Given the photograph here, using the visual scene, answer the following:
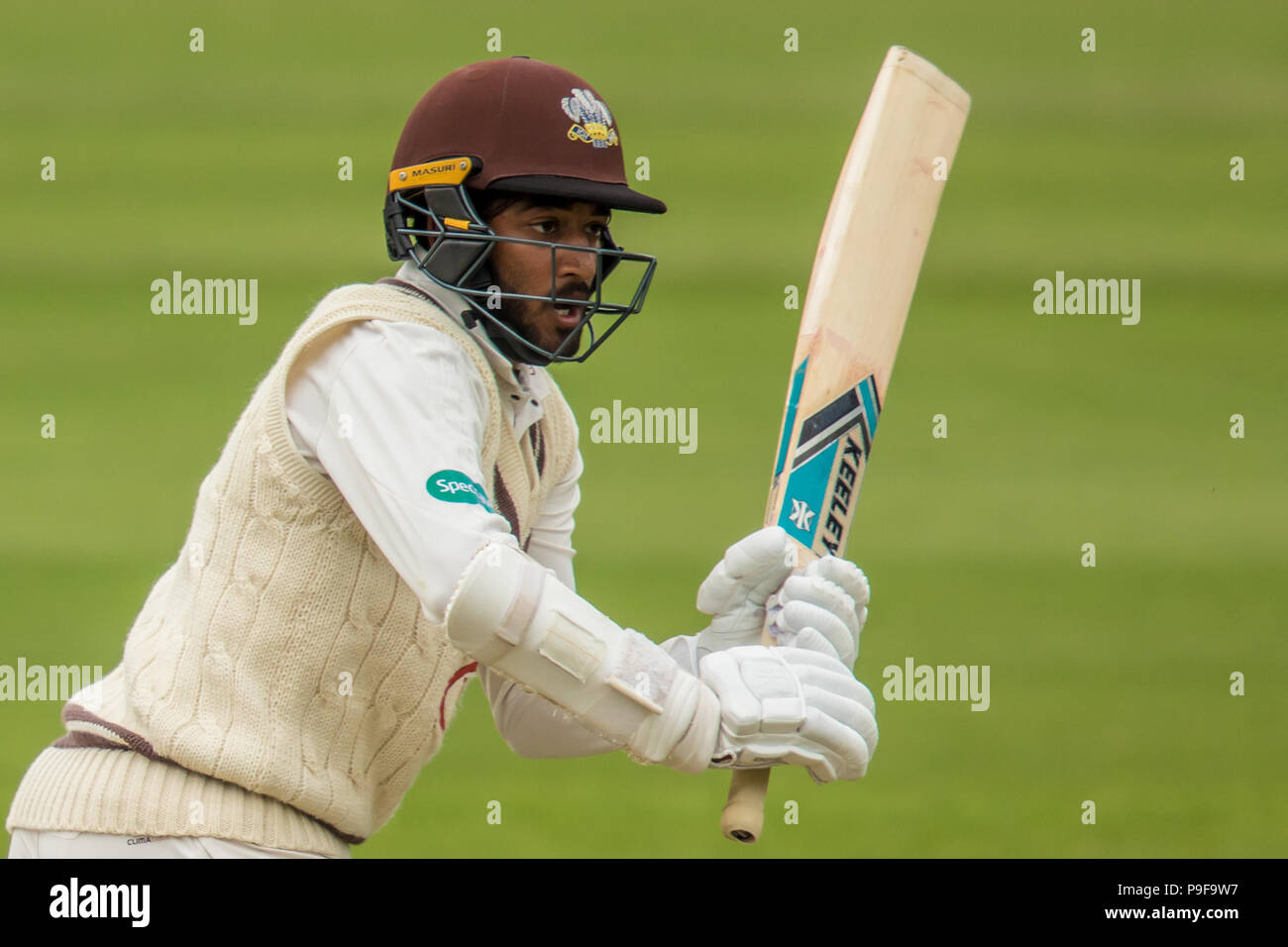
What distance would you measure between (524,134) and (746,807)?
797 mm

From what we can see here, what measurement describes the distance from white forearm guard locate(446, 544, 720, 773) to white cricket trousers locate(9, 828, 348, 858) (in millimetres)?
371

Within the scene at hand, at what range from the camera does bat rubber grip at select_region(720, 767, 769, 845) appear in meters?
1.80

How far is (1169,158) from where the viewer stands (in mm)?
5250

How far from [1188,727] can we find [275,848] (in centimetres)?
280

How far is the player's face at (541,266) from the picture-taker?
6.16 feet

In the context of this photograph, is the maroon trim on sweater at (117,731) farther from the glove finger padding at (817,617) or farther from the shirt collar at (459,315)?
the glove finger padding at (817,617)

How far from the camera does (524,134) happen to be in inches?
73.1

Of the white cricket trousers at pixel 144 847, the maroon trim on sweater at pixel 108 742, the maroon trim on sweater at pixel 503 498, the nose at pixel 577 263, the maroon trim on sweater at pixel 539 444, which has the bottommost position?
the white cricket trousers at pixel 144 847

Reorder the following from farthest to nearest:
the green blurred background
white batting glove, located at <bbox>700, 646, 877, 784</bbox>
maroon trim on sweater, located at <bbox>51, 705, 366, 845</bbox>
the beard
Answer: the green blurred background, the beard, maroon trim on sweater, located at <bbox>51, 705, 366, 845</bbox>, white batting glove, located at <bbox>700, 646, 877, 784</bbox>

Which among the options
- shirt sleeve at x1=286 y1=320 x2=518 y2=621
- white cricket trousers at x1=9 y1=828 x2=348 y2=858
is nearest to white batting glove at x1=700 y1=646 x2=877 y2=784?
shirt sleeve at x1=286 y1=320 x2=518 y2=621

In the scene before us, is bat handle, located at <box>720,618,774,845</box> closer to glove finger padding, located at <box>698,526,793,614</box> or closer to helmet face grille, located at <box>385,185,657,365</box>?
glove finger padding, located at <box>698,526,793,614</box>

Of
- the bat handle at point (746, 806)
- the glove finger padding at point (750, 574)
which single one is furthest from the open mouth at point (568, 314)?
the bat handle at point (746, 806)

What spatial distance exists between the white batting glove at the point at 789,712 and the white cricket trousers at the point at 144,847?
510mm

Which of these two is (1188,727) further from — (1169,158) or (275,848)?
(275,848)
